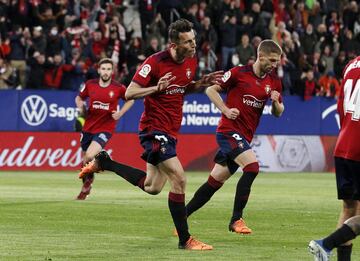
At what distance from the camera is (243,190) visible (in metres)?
14.7

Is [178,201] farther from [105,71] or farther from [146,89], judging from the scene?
[105,71]

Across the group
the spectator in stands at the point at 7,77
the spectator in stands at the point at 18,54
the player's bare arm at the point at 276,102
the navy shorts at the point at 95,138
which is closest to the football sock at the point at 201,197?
the player's bare arm at the point at 276,102

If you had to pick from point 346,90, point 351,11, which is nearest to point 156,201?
point 346,90

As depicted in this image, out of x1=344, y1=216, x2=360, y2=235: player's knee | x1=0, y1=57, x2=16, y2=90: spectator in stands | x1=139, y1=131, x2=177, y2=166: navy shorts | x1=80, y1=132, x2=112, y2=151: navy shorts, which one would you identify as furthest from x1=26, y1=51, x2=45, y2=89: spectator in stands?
x1=344, y1=216, x2=360, y2=235: player's knee

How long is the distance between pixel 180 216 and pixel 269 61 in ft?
10.3

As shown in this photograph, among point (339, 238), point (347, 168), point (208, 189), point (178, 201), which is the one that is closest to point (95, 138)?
point (208, 189)

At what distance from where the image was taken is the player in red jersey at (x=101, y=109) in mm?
20562

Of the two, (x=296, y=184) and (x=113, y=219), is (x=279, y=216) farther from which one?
(x=296, y=184)

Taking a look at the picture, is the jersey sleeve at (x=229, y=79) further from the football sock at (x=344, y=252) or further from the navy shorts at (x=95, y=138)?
the navy shorts at (x=95, y=138)

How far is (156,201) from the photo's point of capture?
20250mm

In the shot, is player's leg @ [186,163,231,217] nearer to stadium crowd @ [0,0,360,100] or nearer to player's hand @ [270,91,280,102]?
player's hand @ [270,91,280,102]

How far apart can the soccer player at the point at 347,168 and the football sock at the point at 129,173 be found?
15.0 ft

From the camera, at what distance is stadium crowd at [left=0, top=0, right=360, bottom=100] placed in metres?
31.0

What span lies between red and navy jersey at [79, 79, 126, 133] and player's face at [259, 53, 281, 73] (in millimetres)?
6363
